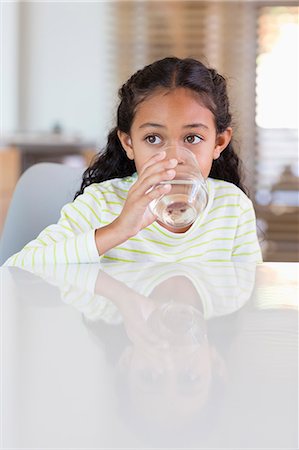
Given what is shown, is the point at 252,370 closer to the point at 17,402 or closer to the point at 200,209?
the point at 17,402

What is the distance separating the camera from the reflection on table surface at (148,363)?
0.37m

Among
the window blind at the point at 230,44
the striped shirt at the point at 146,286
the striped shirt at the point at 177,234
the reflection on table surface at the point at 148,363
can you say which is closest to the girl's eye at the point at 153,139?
the striped shirt at the point at 177,234

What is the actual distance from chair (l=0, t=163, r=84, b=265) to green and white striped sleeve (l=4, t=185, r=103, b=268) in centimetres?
12

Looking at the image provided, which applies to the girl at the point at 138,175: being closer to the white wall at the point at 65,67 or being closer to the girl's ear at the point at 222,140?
the girl's ear at the point at 222,140

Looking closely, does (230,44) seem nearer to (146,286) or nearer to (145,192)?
(145,192)

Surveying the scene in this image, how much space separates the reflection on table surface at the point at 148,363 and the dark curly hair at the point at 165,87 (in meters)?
0.49

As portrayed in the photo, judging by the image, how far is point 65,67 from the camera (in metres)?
5.22

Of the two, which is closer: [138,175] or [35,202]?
[138,175]

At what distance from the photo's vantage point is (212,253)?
122 centimetres

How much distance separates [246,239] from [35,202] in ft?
1.11

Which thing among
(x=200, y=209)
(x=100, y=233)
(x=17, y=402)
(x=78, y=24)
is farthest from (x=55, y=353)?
(x=78, y=24)

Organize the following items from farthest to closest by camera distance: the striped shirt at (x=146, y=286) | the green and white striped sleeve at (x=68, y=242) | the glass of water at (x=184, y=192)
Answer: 1. the green and white striped sleeve at (x=68, y=242)
2. the glass of water at (x=184, y=192)
3. the striped shirt at (x=146, y=286)

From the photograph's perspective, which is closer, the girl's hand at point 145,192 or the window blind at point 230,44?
the girl's hand at point 145,192

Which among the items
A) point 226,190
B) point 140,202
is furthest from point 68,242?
point 226,190
